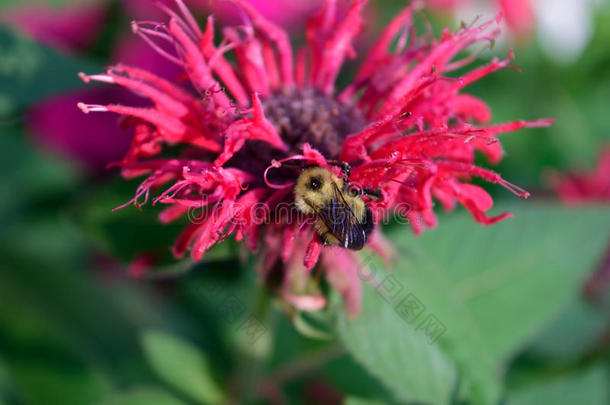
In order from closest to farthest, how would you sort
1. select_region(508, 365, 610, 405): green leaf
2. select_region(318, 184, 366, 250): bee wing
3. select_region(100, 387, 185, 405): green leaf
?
select_region(318, 184, 366, 250): bee wing, select_region(100, 387, 185, 405): green leaf, select_region(508, 365, 610, 405): green leaf

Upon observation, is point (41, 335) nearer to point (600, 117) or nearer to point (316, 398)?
point (316, 398)

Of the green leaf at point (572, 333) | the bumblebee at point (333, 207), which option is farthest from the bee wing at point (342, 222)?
the green leaf at point (572, 333)

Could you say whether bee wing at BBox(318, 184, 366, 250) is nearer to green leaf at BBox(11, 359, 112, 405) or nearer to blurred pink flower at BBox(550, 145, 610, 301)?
green leaf at BBox(11, 359, 112, 405)

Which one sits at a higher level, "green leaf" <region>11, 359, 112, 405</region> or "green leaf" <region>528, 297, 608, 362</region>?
"green leaf" <region>528, 297, 608, 362</region>

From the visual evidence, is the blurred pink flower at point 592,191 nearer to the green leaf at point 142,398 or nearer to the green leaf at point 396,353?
the green leaf at point 396,353

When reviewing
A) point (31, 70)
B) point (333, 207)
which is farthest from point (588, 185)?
point (31, 70)

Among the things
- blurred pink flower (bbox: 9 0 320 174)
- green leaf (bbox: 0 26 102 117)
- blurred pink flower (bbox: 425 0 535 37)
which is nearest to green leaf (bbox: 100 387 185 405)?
green leaf (bbox: 0 26 102 117)

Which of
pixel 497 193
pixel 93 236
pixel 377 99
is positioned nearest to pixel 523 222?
pixel 497 193

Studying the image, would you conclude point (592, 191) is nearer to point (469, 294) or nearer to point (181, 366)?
point (469, 294)
